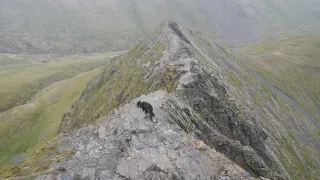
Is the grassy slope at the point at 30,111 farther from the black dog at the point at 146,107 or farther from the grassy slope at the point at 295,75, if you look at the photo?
the grassy slope at the point at 295,75

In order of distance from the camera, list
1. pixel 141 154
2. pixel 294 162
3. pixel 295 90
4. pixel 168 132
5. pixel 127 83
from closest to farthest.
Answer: pixel 141 154 → pixel 168 132 → pixel 127 83 → pixel 294 162 → pixel 295 90

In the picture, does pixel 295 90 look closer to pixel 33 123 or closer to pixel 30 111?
pixel 33 123

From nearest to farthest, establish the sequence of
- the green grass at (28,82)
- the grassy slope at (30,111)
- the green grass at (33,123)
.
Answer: the green grass at (33,123)
the grassy slope at (30,111)
the green grass at (28,82)

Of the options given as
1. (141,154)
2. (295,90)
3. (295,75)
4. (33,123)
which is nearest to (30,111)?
(33,123)

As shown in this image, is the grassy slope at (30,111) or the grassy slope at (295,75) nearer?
the grassy slope at (30,111)

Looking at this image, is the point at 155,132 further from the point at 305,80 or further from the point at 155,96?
the point at 305,80

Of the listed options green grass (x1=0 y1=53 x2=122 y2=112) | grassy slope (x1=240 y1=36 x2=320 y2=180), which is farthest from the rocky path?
green grass (x1=0 y1=53 x2=122 y2=112)

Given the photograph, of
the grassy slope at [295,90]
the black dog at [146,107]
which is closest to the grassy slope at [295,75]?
the grassy slope at [295,90]

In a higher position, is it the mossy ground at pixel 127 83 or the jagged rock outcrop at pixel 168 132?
the mossy ground at pixel 127 83
